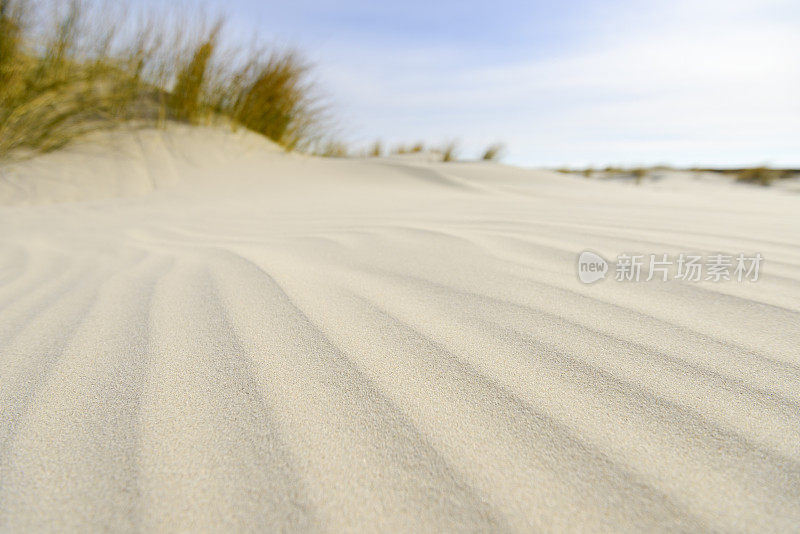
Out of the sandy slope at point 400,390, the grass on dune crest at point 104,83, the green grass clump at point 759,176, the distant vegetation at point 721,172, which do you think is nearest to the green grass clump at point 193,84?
the grass on dune crest at point 104,83

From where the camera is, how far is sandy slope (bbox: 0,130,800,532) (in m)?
0.52

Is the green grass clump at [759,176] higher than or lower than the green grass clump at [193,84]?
higher

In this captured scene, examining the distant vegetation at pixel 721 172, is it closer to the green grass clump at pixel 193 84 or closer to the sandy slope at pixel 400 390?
the green grass clump at pixel 193 84

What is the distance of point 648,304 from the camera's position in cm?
99

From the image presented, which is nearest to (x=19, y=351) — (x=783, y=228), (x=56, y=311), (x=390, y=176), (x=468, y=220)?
(x=56, y=311)

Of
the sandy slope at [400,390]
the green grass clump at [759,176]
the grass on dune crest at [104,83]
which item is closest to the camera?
the sandy slope at [400,390]

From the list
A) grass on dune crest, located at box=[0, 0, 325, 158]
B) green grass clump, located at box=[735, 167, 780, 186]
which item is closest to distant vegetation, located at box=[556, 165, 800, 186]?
green grass clump, located at box=[735, 167, 780, 186]

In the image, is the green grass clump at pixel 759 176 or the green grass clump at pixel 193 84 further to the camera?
the green grass clump at pixel 759 176

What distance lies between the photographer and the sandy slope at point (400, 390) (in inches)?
20.3

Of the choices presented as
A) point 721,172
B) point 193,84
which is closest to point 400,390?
point 193,84

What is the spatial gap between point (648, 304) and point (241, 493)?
84 cm

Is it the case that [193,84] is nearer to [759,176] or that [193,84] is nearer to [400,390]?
[400,390]

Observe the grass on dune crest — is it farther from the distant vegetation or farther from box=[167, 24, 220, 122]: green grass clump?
the distant vegetation

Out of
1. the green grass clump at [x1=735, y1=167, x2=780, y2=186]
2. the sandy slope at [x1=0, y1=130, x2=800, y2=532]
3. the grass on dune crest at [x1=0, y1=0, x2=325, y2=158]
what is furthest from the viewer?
the green grass clump at [x1=735, y1=167, x2=780, y2=186]
